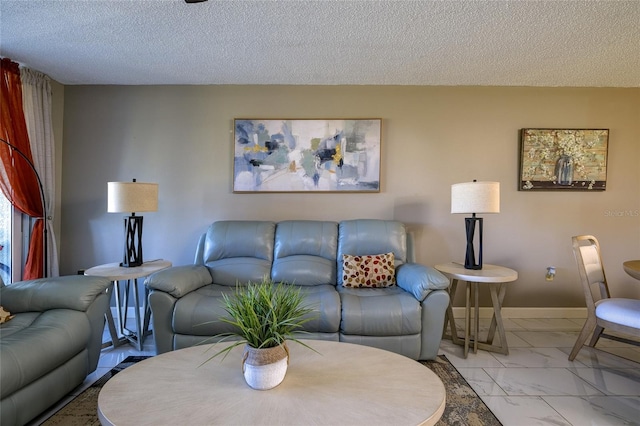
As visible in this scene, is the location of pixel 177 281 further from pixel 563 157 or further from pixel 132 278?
pixel 563 157

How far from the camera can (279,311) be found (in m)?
1.20

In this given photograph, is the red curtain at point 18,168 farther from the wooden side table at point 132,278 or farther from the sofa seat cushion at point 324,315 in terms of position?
the sofa seat cushion at point 324,315

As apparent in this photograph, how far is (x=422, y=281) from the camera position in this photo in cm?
225

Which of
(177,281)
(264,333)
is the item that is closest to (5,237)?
(177,281)

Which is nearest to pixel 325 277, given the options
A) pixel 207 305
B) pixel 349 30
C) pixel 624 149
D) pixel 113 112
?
pixel 207 305

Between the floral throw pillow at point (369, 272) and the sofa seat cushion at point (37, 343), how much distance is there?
178 cm

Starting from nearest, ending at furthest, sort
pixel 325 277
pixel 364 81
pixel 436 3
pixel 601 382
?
pixel 436 3 < pixel 601 382 < pixel 325 277 < pixel 364 81

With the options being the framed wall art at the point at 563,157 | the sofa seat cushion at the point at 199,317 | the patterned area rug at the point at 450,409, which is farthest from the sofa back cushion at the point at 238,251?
the framed wall art at the point at 563,157

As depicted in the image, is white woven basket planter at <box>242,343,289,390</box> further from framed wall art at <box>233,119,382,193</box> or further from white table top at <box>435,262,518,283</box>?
framed wall art at <box>233,119,382,193</box>

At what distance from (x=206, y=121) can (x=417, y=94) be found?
2.15m

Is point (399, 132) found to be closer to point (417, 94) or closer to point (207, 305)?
point (417, 94)

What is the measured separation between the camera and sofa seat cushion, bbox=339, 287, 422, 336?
2.15m

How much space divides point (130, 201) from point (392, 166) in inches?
93.1

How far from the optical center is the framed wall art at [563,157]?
10.5 ft
